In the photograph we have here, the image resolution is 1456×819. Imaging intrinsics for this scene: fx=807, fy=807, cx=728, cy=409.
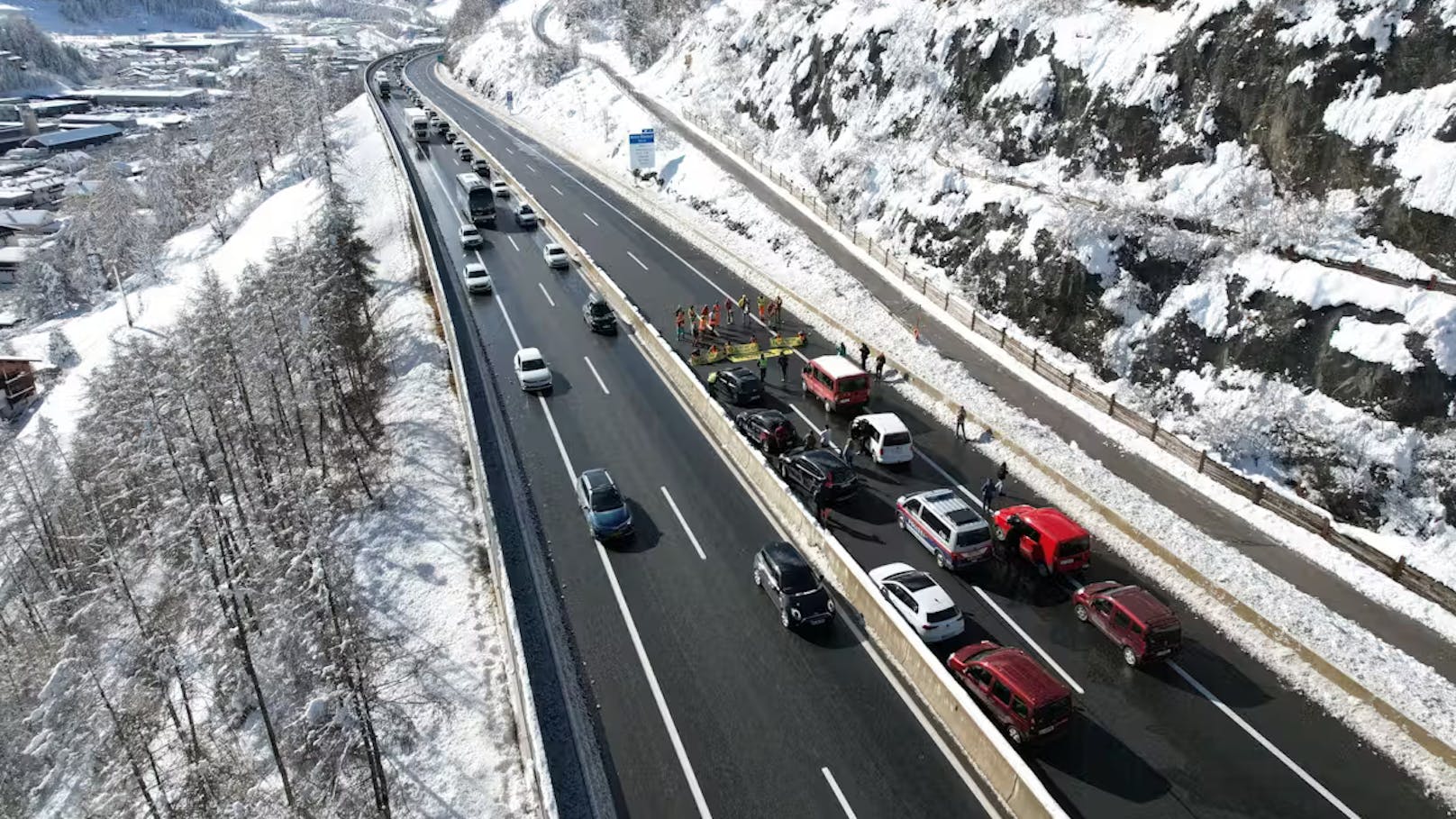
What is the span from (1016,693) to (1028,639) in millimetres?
4179

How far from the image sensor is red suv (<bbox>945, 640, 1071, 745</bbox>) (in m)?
17.1

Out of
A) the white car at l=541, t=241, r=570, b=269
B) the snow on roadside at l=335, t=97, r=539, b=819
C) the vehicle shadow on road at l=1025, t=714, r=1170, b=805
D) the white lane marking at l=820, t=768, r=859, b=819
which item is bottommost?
the snow on roadside at l=335, t=97, r=539, b=819

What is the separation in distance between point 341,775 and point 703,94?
6974 cm

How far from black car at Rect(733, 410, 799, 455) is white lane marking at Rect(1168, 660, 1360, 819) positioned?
13.8 meters

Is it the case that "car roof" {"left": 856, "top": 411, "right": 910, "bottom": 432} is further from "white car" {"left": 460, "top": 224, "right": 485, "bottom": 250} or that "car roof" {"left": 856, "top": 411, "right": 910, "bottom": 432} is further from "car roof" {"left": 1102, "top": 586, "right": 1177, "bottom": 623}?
"white car" {"left": 460, "top": 224, "right": 485, "bottom": 250}

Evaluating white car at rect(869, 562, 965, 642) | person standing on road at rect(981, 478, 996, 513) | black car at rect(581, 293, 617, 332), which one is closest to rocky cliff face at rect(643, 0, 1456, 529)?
person standing on road at rect(981, 478, 996, 513)

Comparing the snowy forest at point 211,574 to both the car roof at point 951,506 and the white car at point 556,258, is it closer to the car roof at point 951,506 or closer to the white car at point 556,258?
the white car at point 556,258

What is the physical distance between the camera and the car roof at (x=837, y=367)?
3225cm

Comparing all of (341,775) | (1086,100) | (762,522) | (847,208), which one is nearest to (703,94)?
(847,208)

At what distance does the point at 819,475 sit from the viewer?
26250mm

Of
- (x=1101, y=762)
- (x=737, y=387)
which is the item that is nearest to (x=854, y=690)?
(x=1101, y=762)

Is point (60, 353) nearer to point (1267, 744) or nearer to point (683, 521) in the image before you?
point (683, 521)

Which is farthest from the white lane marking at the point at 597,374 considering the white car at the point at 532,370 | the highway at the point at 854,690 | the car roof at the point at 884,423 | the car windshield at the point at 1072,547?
the car windshield at the point at 1072,547

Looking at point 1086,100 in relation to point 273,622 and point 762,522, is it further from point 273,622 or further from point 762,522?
point 273,622
